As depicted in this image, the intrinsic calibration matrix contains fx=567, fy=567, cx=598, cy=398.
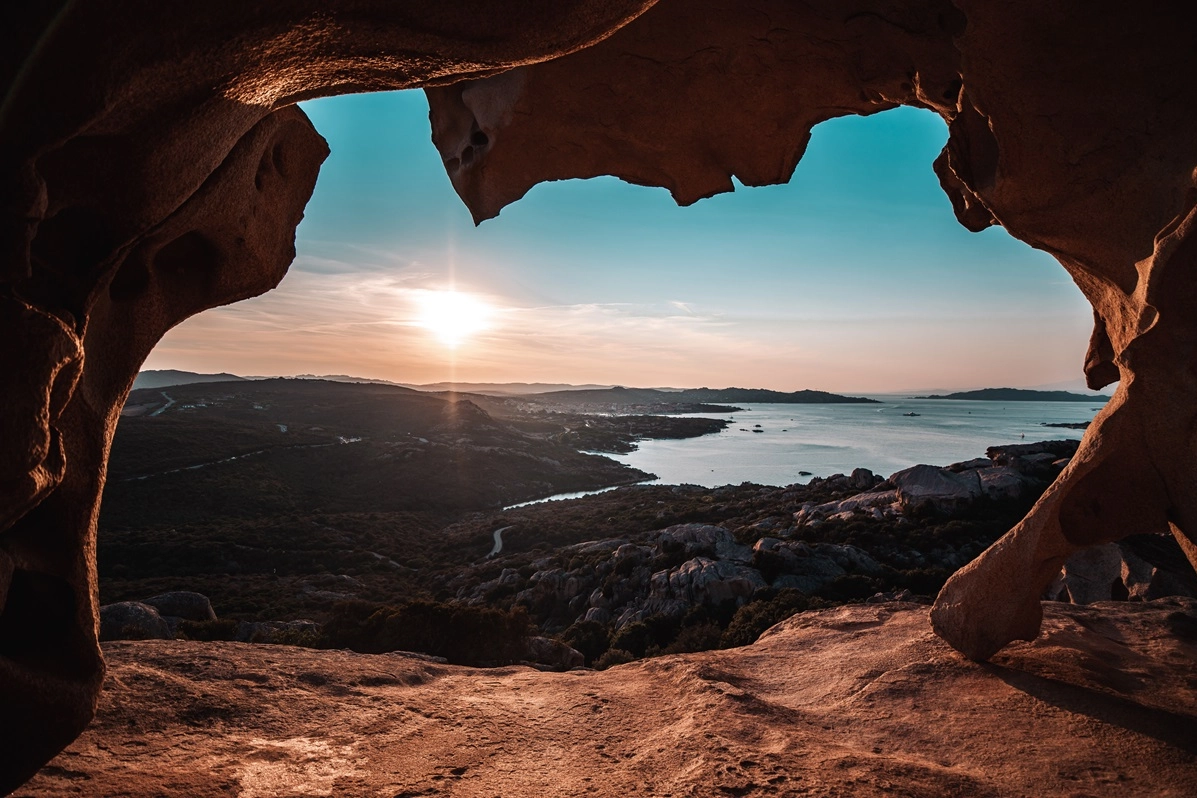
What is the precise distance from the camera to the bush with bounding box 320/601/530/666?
34.5 ft

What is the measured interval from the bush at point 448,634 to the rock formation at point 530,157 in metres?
7.47

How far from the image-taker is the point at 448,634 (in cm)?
1075

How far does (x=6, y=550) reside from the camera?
2.58 meters

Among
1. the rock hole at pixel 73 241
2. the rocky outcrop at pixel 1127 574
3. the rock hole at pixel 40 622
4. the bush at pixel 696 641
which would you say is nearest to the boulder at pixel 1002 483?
the rocky outcrop at pixel 1127 574

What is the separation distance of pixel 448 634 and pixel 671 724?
7348mm

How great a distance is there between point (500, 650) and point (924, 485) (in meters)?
18.5

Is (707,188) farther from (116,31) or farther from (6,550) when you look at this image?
(6,550)

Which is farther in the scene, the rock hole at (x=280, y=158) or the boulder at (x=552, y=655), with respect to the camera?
the boulder at (x=552, y=655)

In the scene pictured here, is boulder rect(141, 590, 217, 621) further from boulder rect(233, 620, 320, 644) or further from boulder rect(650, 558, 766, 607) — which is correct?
boulder rect(650, 558, 766, 607)

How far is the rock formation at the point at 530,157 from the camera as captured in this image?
204cm

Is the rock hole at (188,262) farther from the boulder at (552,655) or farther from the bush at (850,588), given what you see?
the bush at (850,588)

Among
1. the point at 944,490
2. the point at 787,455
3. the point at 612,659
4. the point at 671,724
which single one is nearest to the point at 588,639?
the point at 612,659

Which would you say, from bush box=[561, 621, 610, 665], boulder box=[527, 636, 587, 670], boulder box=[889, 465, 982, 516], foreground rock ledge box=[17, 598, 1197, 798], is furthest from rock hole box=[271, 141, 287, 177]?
boulder box=[889, 465, 982, 516]

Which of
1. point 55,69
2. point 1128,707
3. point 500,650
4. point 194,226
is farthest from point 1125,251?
point 500,650
